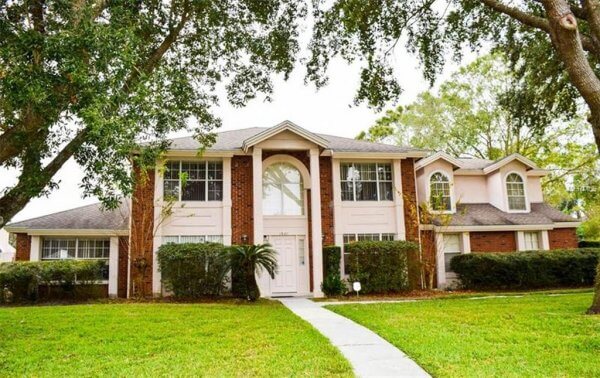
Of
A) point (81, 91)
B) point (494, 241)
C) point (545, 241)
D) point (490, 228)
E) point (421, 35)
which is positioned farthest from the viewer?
point (545, 241)

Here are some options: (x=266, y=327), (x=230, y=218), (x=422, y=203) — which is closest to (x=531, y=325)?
(x=266, y=327)

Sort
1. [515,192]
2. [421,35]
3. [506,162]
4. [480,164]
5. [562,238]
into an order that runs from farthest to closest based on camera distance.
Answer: [480,164]
[515,192]
[506,162]
[562,238]
[421,35]

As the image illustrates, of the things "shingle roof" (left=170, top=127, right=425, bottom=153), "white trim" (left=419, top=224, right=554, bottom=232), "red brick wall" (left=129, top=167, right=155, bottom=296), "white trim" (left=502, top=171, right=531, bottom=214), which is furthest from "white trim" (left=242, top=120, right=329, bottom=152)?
"white trim" (left=502, top=171, right=531, bottom=214)

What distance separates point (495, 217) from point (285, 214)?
921cm

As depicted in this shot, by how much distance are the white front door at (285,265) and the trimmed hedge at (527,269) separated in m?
6.48

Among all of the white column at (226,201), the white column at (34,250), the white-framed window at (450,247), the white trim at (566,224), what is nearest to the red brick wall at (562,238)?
the white trim at (566,224)

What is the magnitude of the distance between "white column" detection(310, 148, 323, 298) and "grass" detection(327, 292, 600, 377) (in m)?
3.20

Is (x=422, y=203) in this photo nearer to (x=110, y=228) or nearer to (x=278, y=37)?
(x=278, y=37)

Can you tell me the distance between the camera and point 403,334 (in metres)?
8.17

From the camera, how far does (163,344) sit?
785 cm

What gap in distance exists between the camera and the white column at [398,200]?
17.9 meters

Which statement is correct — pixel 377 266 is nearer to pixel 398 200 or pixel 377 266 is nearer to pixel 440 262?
pixel 398 200

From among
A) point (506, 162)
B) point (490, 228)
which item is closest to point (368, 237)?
point (490, 228)

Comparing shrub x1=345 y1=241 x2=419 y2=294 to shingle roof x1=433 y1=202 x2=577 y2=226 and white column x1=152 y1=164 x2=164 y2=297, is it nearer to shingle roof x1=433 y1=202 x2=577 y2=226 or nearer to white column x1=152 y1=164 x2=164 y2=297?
shingle roof x1=433 y1=202 x2=577 y2=226
